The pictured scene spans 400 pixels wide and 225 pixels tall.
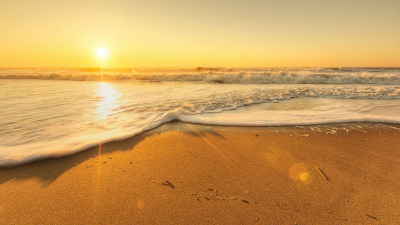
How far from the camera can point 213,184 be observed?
1655 mm

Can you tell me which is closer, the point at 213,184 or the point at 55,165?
the point at 213,184

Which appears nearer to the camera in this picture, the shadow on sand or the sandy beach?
the sandy beach

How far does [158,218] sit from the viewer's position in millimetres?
1319

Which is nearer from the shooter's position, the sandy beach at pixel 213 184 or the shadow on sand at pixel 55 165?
the sandy beach at pixel 213 184

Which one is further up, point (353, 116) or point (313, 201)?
point (353, 116)

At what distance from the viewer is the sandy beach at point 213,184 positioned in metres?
1.34

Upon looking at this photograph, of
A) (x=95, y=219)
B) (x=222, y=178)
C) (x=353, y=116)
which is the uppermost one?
(x=353, y=116)

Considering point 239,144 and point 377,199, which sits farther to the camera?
point 239,144

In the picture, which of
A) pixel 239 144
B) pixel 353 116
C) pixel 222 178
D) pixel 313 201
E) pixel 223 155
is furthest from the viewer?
pixel 353 116

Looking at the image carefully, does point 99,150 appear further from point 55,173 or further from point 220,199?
point 220,199

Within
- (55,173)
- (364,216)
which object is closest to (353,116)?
(364,216)

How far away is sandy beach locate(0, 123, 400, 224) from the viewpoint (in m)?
1.34

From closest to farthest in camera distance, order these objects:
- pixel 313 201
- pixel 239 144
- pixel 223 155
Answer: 1. pixel 313 201
2. pixel 223 155
3. pixel 239 144

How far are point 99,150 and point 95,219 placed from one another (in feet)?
3.72
